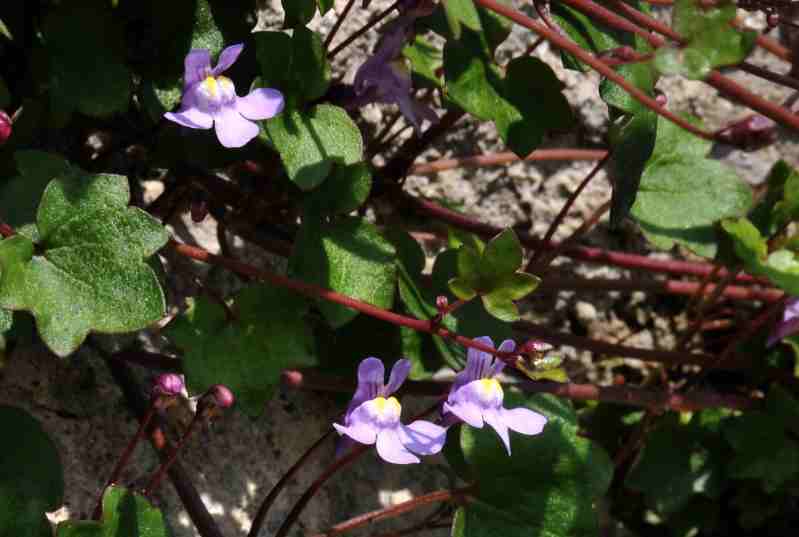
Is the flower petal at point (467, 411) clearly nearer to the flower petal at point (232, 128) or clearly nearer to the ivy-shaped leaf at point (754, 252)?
the flower petal at point (232, 128)

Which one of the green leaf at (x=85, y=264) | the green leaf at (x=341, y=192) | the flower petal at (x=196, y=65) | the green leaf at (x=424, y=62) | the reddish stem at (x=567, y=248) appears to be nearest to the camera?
the green leaf at (x=85, y=264)

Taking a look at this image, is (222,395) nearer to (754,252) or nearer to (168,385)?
(168,385)

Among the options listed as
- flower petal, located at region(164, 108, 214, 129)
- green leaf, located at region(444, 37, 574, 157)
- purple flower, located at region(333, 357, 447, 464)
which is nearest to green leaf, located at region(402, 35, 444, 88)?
green leaf, located at region(444, 37, 574, 157)

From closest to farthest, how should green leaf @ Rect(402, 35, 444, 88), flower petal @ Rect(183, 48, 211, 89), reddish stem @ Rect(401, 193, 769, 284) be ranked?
flower petal @ Rect(183, 48, 211, 89)
green leaf @ Rect(402, 35, 444, 88)
reddish stem @ Rect(401, 193, 769, 284)

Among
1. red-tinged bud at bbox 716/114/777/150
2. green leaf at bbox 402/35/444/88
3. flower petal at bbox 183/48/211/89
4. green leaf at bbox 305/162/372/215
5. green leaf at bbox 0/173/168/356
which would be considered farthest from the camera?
green leaf at bbox 402/35/444/88

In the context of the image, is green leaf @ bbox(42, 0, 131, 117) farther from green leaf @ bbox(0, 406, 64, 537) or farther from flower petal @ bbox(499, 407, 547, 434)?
flower petal @ bbox(499, 407, 547, 434)

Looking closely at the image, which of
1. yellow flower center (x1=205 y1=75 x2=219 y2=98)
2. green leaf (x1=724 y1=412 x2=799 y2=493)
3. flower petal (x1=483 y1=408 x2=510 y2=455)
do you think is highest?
yellow flower center (x1=205 y1=75 x2=219 y2=98)

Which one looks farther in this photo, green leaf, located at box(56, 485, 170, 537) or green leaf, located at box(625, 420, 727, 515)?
green leaf, located at box(625, 420, 727, 515)

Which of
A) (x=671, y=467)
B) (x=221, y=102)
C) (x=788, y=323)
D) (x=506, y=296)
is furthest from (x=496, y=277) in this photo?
(x=671, y=467)

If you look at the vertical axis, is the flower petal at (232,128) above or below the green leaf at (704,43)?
below

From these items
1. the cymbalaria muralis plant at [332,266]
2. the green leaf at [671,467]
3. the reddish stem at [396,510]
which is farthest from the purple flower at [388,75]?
the green leaf at [671,467]
